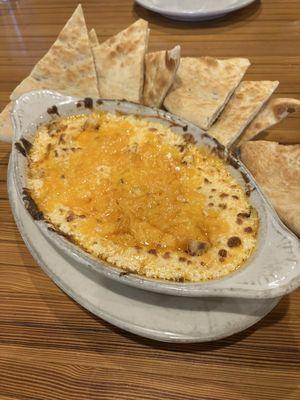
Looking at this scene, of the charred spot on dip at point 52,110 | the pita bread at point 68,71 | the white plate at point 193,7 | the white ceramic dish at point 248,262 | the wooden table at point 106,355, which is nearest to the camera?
the white ceramic dish at point 248,262

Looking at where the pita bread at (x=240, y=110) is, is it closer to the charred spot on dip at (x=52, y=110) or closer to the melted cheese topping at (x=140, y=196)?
the melted cheese topping at (x=140, y=196)

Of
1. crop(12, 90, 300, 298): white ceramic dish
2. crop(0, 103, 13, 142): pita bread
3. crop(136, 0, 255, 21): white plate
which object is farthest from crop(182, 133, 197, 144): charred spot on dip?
crop(136, 0, 255, 21): white plate

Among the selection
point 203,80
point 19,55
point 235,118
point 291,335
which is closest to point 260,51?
point 203,80

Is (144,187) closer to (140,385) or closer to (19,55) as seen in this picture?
(140,385)

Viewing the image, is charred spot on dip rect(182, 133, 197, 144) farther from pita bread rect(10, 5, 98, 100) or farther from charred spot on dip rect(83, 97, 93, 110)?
pita bread rect(10, 5, 98, 100)

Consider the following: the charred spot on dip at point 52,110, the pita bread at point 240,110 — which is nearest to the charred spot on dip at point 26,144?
the charred spot on dip at point 52,110

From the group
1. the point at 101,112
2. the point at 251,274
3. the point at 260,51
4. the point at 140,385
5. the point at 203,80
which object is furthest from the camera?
the point at 260,51
